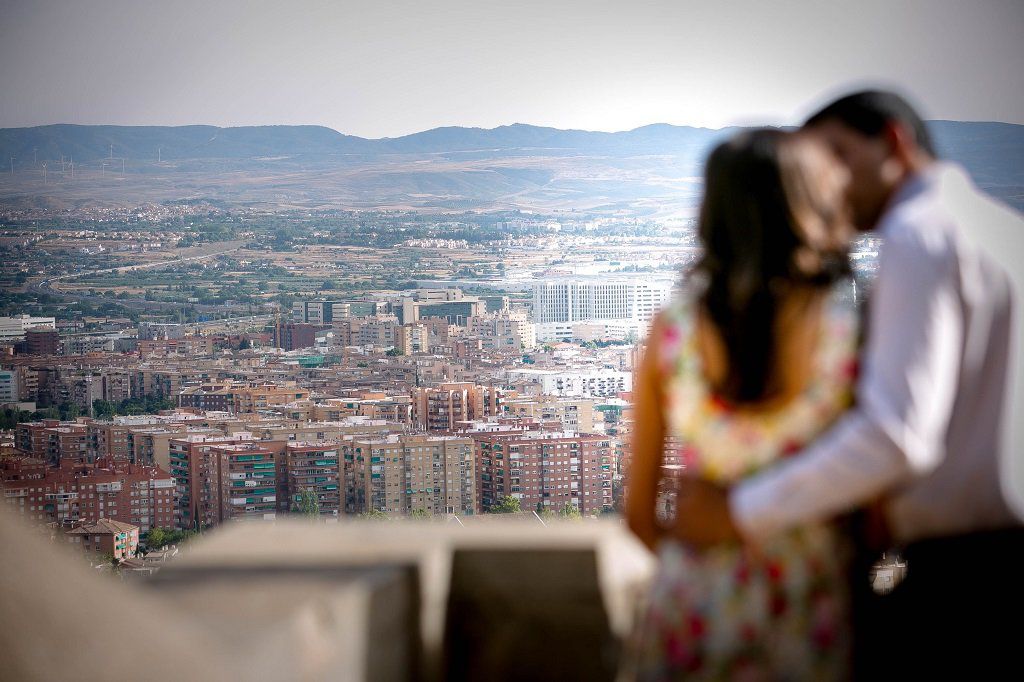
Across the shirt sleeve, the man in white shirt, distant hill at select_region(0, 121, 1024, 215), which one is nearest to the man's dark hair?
the man in white shirt

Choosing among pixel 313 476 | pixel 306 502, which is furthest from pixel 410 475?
pixel 306 502

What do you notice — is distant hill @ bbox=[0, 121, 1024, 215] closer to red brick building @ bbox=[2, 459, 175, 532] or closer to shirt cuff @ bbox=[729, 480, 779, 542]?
red brick building @ bbox=[2, 459, 175, 532]

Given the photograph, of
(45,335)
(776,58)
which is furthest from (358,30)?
(45,335)

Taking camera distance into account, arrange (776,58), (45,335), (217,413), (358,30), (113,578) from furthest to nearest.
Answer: (358,30)
(776,58)
(45,335)
(217,413)
(113,578)

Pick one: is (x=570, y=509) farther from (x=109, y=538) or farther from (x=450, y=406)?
(x=109, y=538)

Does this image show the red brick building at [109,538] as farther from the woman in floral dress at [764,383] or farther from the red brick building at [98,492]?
the woman in floral dress at [764,383]

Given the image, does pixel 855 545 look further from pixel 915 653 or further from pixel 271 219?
pixel 271 219
